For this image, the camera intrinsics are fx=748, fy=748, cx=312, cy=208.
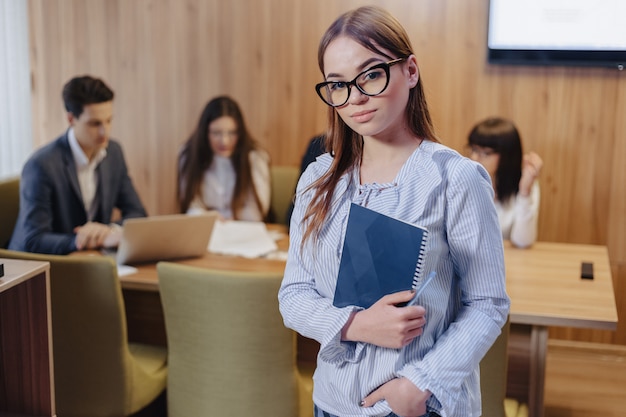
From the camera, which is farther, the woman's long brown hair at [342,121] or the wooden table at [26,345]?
the wooden table at [26,345]

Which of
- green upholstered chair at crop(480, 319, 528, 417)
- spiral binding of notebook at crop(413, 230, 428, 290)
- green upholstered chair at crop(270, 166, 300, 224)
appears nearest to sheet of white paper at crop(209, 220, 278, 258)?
green upholstered chair at crop(270, 166, 300, 224)

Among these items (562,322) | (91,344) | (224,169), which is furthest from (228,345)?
(224,169)

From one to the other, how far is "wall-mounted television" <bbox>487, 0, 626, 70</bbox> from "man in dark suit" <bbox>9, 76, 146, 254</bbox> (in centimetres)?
196

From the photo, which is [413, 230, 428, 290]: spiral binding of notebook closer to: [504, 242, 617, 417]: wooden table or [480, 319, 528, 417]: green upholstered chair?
[480, 319, 528, 417]: green upholstered chair

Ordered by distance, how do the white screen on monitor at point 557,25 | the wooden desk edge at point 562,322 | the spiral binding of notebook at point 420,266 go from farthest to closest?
the white screen on monitor at point 557,25, the wooden desk edge at point 562,322, the spiral binding of notebook at point 420,266

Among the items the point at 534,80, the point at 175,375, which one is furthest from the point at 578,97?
the point at 175,375

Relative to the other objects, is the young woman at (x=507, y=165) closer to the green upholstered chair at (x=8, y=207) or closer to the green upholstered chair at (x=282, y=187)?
the green upholstered chair at (x=282, y=187)

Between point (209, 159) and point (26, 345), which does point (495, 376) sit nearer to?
point (26, 345)

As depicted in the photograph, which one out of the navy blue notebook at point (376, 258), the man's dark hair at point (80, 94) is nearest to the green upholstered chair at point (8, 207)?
the man's dark hair at point (80, 94)

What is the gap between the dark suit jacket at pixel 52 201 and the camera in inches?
115

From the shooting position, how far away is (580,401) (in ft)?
10.5

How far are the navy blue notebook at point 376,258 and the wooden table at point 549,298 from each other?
1.14 m

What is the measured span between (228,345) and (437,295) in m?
1.06

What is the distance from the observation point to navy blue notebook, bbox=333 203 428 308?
114cm
